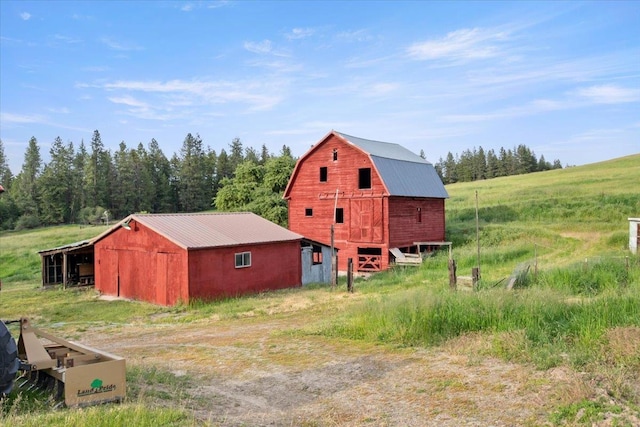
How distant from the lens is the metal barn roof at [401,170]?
31375mm

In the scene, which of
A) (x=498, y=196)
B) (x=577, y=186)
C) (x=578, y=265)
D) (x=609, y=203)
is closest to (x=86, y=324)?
(x=578, y=265)

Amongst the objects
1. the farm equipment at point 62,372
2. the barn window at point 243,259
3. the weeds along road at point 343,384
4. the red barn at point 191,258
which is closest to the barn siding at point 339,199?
the red barn at point 191,258

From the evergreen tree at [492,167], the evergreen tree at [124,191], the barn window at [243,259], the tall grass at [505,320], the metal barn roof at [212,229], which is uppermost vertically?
the evergreen tree at [492,167]

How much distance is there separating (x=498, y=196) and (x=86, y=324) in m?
47.7

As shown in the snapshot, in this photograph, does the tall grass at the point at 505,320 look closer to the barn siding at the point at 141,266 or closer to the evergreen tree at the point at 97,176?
the barn siding at the point at 141,266

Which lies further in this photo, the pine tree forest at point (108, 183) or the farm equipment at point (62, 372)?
the pine tree forest at point (108, 183)

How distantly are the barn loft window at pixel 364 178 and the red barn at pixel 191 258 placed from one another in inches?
296

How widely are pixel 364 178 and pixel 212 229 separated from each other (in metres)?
11.8

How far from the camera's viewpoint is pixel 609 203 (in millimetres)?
42812

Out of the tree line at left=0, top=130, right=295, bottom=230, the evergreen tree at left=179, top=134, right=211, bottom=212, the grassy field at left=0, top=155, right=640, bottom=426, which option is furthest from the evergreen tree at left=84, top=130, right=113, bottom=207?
the grassy field at left=0, top=155, right=640, bottom=426

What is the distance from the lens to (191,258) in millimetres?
20828

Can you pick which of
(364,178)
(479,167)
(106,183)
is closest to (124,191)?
(106,183)

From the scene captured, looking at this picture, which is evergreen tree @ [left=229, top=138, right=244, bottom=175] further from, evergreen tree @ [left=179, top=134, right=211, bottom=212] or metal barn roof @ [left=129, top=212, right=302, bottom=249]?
metal barn roof @ [left=129, top=212, right=302, bottom=249]

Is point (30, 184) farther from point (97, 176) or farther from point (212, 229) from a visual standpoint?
point (212, 229)
